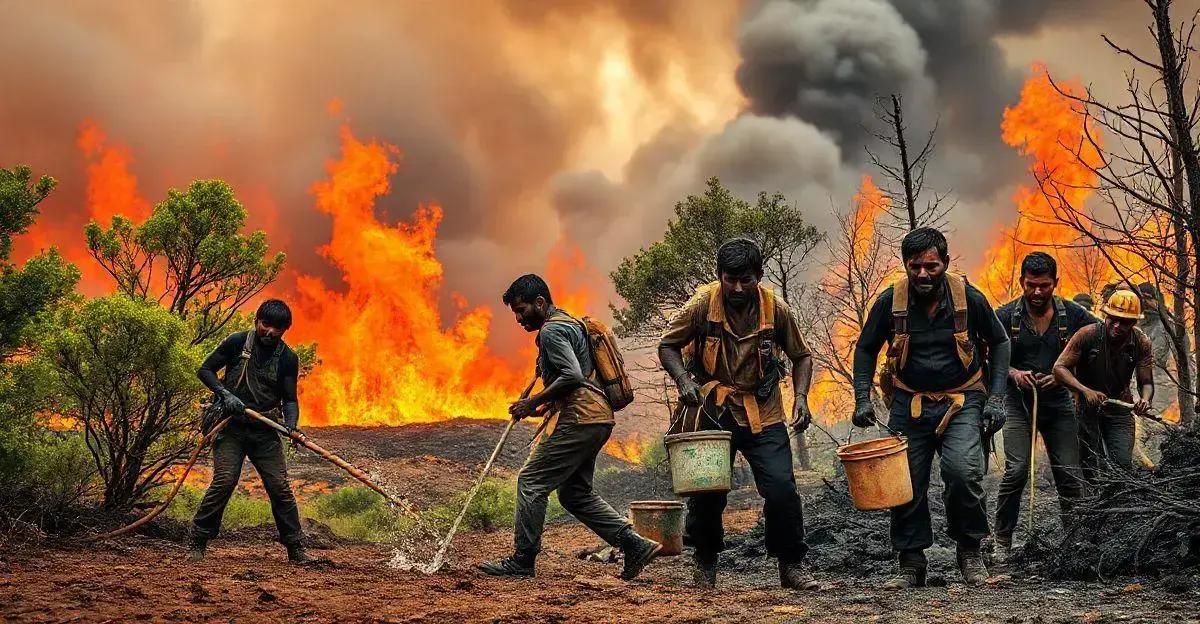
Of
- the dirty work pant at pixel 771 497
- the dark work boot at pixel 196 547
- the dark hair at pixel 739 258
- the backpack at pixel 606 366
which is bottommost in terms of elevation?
the dark work boot at pixel 196 547

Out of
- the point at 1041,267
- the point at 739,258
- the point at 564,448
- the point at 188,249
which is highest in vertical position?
the point at 188,249

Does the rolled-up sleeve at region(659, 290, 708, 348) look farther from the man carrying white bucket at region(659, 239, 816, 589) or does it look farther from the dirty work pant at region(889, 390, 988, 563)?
the dirty work pant at region(889, 390, 988, 563)

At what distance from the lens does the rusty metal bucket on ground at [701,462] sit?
16.3ft

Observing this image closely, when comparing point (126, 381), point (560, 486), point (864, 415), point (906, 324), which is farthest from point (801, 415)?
point (126, 381)

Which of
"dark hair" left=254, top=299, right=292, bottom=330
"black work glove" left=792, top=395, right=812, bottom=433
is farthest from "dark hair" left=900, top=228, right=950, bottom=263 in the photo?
"dark hair" left=254, top=299, right=292, bottom=330

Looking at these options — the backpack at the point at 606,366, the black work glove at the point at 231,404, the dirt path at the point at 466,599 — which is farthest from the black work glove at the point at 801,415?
the black work glove at the point at 231,404

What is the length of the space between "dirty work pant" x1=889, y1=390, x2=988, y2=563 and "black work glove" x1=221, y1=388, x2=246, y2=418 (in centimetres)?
457

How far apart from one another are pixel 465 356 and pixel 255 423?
20420mm

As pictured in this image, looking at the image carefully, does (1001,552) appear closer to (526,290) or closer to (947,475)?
(947,475)

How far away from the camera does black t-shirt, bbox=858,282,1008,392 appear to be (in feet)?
17.0

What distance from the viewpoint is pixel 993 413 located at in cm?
510

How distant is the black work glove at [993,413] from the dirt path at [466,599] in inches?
37.2

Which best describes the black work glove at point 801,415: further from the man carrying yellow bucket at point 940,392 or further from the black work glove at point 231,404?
the black work glove at point 231,404

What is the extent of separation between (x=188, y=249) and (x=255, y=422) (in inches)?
179
